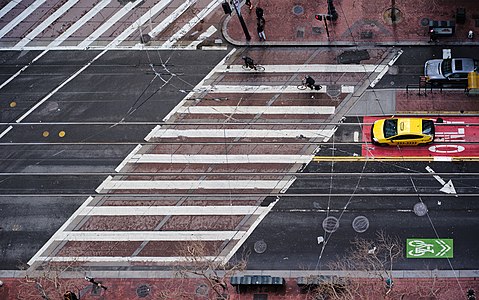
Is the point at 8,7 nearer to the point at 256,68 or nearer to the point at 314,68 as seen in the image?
the point at 256,68

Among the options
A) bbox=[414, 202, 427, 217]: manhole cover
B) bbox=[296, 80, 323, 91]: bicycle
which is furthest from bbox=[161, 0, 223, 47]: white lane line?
bbox=[414, 202, 427, 217]: manhole cover

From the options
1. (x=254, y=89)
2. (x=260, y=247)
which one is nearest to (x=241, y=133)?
(x=254, y=89)

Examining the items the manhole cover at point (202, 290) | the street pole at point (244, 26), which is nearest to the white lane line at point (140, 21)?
the street pole at point (244, 26)

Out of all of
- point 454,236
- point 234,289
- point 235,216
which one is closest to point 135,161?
point 235,216

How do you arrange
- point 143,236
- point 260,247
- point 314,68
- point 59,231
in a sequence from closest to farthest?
point 260,247, point 143,236, point 59,231, point 314,68

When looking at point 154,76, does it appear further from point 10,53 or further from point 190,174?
point 10,53

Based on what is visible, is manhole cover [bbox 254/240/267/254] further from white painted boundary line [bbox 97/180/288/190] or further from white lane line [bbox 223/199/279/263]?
white painted boundary line [bbox 97/180/288/190]
